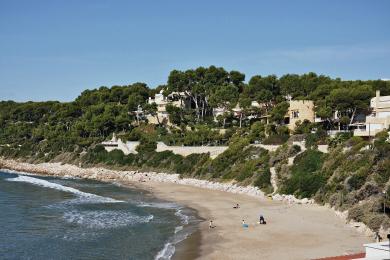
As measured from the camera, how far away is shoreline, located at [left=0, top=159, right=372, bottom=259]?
27.1 m

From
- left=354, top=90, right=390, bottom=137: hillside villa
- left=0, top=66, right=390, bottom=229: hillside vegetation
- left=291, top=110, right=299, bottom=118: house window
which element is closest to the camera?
left=0, top=66, right=390, bottom=229: hillside vegetation

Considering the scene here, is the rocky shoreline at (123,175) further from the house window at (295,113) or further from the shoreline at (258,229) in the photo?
the house window at (295,113)

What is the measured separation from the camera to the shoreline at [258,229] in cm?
2714

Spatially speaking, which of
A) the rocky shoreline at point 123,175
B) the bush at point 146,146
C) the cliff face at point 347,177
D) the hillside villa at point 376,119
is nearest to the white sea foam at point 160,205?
the rocky shoreline at point 123,175

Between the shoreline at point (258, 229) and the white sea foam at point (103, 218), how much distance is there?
528 cm

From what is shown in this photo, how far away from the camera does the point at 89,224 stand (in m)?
36.4

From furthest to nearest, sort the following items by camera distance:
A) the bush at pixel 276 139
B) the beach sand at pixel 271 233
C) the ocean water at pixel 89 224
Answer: the bush at pixel 276 139
the ocean water at pixel 89 224
the beach sand at pixel 271 233

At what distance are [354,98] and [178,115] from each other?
31754mm

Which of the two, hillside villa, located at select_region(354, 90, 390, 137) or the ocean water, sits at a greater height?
hillside villa, located at select_region(354, 90, 390, 137)

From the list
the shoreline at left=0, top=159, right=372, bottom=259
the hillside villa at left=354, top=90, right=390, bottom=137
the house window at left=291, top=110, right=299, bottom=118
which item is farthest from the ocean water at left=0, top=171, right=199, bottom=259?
the house window at left=291, top=110, right=299, bottom=118

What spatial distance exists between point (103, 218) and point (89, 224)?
2.62 m

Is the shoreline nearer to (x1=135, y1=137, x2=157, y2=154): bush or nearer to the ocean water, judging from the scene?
the ocean water

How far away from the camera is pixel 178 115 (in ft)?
268

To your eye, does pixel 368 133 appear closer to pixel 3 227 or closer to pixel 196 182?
pixel 196 182
